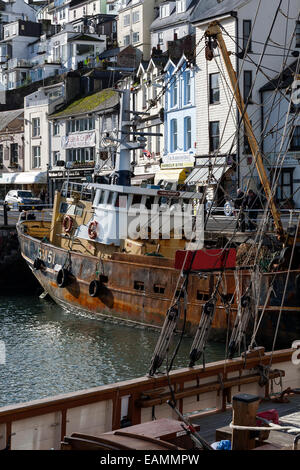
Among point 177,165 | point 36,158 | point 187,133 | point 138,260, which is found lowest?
point 138,260

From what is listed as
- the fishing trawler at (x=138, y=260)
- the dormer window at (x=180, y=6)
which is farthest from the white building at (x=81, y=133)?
the fishing trawler at (x=138, y=260)

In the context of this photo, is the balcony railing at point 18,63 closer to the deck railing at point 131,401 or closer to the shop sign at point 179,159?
the shop sign at point 179,159

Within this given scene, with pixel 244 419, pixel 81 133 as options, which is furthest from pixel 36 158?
pixel 244 419

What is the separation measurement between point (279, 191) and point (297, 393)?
31.7 m

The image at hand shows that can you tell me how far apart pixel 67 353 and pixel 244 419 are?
15197 mm

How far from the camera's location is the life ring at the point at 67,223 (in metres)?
28.9

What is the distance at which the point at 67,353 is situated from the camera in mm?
22109

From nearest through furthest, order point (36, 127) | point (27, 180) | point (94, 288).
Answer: point (94, 288) < point (27, 180) < point (36, 127)

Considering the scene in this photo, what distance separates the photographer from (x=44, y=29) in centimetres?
9556

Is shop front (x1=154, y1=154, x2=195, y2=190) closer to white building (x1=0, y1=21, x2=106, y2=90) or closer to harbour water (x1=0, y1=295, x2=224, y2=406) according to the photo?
harbour water (x1=0, y1=295, x2=224, y2=406)

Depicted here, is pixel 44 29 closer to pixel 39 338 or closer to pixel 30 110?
pixel 30 110

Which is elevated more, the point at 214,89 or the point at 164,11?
the point at 164,11

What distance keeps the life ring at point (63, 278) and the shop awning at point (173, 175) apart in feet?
60.9

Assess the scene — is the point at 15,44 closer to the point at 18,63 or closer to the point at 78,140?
the point at 18,63
